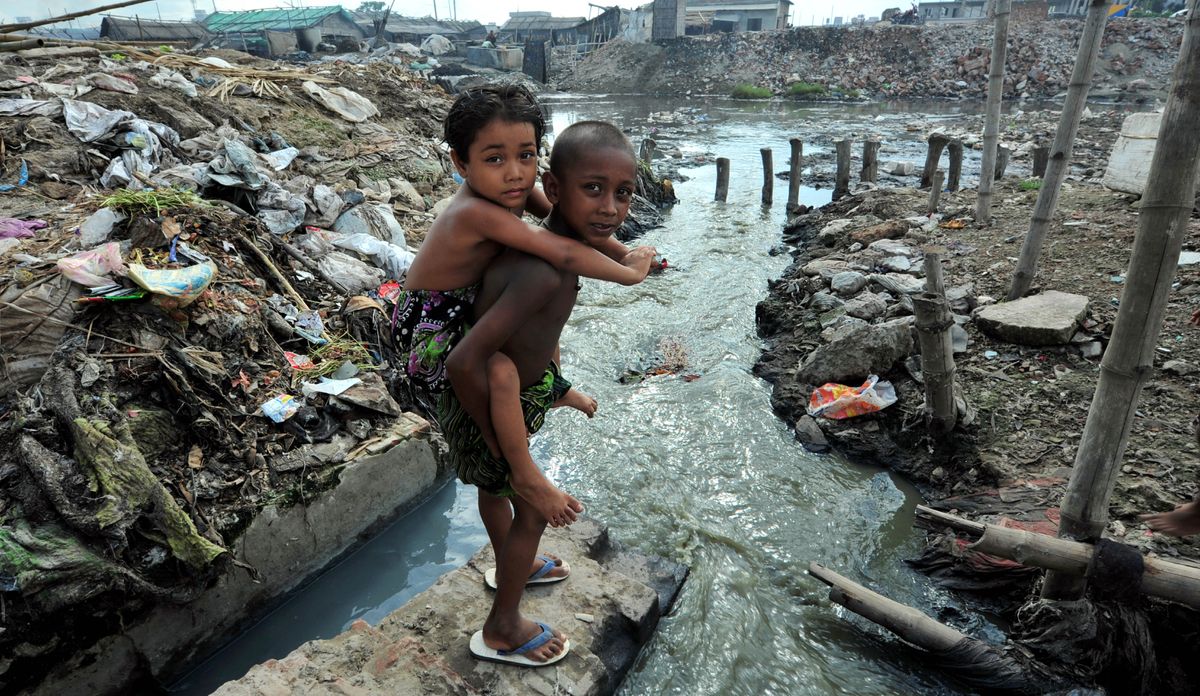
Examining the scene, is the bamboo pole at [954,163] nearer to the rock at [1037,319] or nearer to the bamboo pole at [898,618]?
the rock at [1037,319]

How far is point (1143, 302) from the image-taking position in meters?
2.34

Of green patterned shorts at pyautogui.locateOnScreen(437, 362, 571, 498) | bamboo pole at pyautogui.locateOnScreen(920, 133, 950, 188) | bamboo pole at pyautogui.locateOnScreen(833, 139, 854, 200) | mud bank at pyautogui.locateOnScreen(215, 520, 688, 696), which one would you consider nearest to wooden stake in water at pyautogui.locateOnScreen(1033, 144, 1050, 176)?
bamboo pole at pyautogui.locateOnScreen(920, 133, 950, 188)

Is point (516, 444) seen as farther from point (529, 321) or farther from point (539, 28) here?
point (539, 28)

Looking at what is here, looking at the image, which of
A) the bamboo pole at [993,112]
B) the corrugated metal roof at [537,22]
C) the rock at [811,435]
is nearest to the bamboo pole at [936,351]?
the rock at [811,435]

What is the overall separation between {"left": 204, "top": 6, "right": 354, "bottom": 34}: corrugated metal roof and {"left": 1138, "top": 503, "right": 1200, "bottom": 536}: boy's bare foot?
44.6 metres

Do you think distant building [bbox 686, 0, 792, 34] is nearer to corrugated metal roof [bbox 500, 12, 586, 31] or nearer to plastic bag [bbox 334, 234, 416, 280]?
corrugated metal roof [bbox 500, 12, 586, 31]

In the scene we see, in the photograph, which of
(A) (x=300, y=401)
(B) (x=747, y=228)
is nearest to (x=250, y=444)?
(A) (x=300, y=401)

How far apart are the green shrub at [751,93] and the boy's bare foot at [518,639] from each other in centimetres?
3509

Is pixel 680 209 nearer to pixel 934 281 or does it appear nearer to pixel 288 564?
pixel 934 281

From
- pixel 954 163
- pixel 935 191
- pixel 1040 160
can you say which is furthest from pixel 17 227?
pixel 1040 160

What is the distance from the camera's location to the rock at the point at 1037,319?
15.3 ft

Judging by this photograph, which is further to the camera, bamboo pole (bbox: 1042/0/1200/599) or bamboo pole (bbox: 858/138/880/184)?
bamboo pole (bbox: 858/138/880/184)

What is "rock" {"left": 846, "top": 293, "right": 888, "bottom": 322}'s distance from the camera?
5.88 metres

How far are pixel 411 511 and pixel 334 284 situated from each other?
7.36ft
